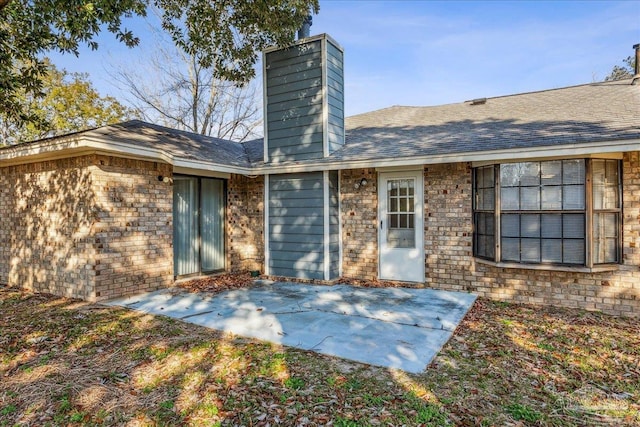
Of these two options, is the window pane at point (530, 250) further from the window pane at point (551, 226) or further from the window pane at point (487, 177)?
the window pane at point (487, 177)

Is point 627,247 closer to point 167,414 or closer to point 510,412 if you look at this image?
point 510,412

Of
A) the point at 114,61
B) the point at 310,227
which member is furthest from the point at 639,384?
the point at 114,61

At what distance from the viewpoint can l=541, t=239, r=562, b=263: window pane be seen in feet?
18.0

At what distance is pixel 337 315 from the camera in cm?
515

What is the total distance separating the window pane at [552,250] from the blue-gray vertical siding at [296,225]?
3.83m

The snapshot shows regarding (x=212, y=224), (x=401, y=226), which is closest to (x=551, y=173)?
(x=401, y=226)

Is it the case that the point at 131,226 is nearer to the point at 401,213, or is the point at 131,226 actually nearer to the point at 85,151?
the point at 85,151

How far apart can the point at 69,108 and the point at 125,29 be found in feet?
48.3

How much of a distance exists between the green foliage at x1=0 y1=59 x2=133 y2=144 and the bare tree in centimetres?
155

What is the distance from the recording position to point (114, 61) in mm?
17719

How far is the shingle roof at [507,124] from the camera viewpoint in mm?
5648

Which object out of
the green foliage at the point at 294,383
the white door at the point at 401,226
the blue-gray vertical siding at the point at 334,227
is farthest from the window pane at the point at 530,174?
Answer: the green foliage at the point at 294,383

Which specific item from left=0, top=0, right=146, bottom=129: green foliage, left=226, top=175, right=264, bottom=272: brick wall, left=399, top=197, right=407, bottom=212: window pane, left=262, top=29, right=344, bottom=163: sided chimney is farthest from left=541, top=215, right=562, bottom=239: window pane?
left=0, top=0, right=146, bottom=129: green foliage

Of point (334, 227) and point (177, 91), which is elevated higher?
point (177, 91)
